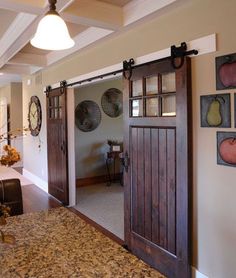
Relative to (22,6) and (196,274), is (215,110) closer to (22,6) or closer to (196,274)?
(196,274)

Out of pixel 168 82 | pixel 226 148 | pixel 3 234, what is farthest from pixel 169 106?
pixel 3 234

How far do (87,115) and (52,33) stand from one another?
4862 mm

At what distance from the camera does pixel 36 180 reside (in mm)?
6305

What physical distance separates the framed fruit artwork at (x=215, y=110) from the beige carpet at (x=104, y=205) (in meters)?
2.01

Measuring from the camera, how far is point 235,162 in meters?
2.08

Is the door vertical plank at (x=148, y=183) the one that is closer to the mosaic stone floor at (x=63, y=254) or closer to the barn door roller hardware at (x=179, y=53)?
the barn door roller hardware at (x=179, y=53)

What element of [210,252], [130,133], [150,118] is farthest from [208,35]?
→ [210,252]

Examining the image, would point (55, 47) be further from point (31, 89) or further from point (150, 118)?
point (31, 89)

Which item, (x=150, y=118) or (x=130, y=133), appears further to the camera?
(x=130, y=133)

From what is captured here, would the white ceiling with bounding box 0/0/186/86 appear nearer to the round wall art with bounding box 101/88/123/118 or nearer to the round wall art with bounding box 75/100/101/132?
the round wall art with bounding box 75/100/101/132

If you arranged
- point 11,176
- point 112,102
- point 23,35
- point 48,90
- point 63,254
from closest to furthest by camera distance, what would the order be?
point 63,254 → point 23,35 → point 48,90 → point 112,102 → point 11,176

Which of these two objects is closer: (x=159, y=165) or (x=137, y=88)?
(x=159, y=165)

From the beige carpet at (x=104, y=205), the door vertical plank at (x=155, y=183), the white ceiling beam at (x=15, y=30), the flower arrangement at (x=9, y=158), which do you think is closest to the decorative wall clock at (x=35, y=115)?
the white ceiling beam at (x=15, y=30)

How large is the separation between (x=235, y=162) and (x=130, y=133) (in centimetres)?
127
